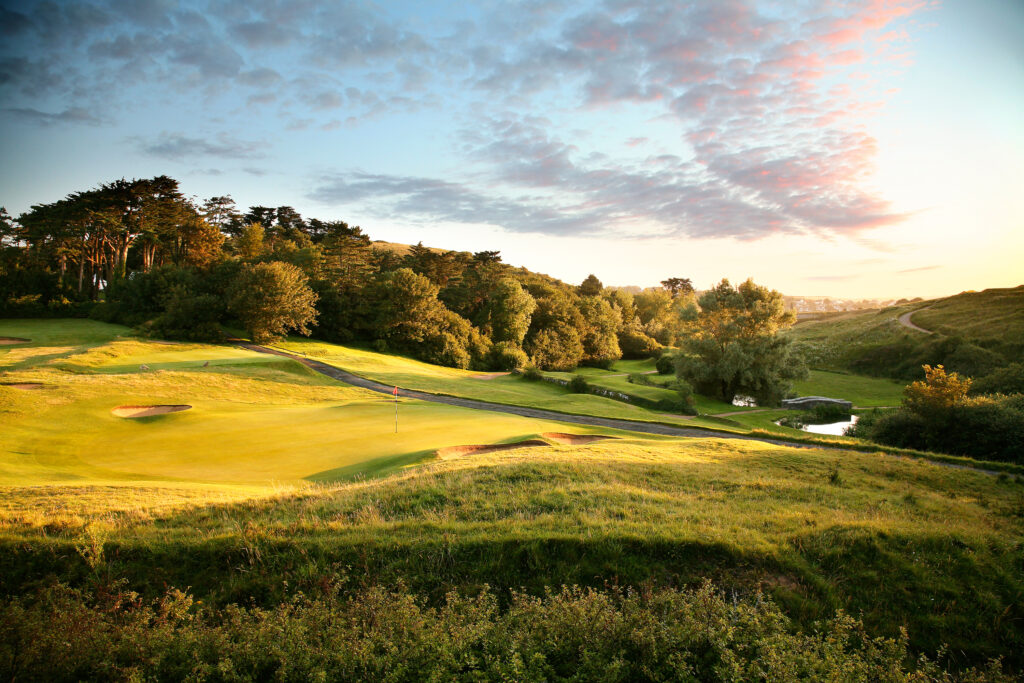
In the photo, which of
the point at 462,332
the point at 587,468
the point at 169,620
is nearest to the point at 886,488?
the point at 587,468

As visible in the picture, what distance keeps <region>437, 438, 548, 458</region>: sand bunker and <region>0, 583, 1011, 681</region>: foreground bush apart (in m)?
9.77

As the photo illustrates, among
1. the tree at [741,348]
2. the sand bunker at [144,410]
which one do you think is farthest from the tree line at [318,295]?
the sand bunker at [144,410]

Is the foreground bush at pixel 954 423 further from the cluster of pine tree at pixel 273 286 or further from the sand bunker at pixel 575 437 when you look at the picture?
the cluster of pine tree at pixel 273 286

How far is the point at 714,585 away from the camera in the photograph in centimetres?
587

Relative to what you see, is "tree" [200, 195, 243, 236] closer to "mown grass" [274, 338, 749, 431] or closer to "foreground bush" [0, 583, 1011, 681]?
"mown grass" [274, 338, 749, 431]

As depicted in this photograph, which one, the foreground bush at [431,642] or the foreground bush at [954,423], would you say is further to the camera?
the foreground bush at [954,423]

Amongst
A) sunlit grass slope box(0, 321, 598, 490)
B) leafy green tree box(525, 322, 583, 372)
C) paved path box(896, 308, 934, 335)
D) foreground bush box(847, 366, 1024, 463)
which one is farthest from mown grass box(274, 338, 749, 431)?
paved path box(896, 308, 934, 335)

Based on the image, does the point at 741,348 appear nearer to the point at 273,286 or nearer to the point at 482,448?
the point at 482,448

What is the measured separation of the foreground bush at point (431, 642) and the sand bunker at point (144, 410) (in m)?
16.6

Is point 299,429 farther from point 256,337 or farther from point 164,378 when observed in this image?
point 256,337

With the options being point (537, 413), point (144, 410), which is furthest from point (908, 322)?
point (144, 410)

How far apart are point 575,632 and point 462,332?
182ft

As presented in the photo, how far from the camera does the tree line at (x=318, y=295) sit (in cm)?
4531

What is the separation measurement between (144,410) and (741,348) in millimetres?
42686
